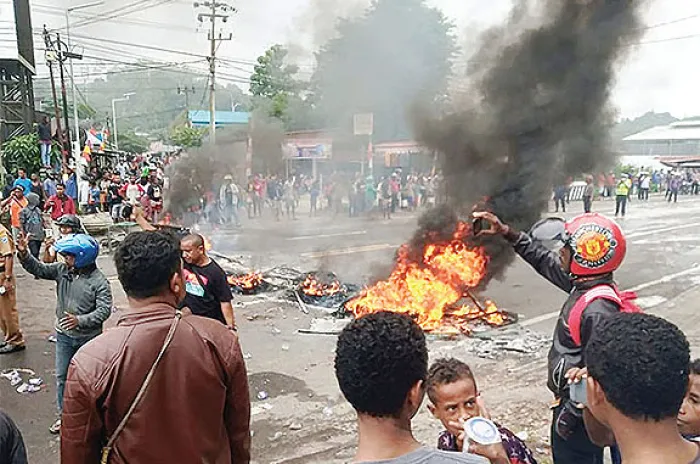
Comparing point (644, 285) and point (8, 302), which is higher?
point (8, 302)

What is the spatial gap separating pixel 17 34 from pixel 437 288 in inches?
966

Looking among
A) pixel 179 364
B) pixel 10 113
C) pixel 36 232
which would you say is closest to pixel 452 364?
pixel 179 364

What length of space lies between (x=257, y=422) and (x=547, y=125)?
623cm

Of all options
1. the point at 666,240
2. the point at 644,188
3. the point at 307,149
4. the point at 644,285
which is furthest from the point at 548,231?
the point at 644,188

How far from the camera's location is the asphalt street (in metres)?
4.88

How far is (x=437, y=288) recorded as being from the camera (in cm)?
809

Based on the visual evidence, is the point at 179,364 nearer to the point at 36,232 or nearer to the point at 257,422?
the point at 257,422

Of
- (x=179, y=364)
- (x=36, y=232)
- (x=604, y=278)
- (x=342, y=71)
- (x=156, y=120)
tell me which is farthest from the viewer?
(x=156, y=120)

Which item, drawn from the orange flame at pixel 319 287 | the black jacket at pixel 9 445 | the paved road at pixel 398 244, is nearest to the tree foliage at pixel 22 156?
the paved road at pixel 398 244

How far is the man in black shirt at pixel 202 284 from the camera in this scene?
4664 millimetres

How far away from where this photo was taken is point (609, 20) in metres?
8.57

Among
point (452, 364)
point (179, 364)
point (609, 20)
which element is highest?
point (609, 20)

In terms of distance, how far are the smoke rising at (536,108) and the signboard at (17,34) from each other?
71.2ft

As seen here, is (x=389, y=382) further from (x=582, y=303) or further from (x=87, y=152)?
(x=87, y=152)
